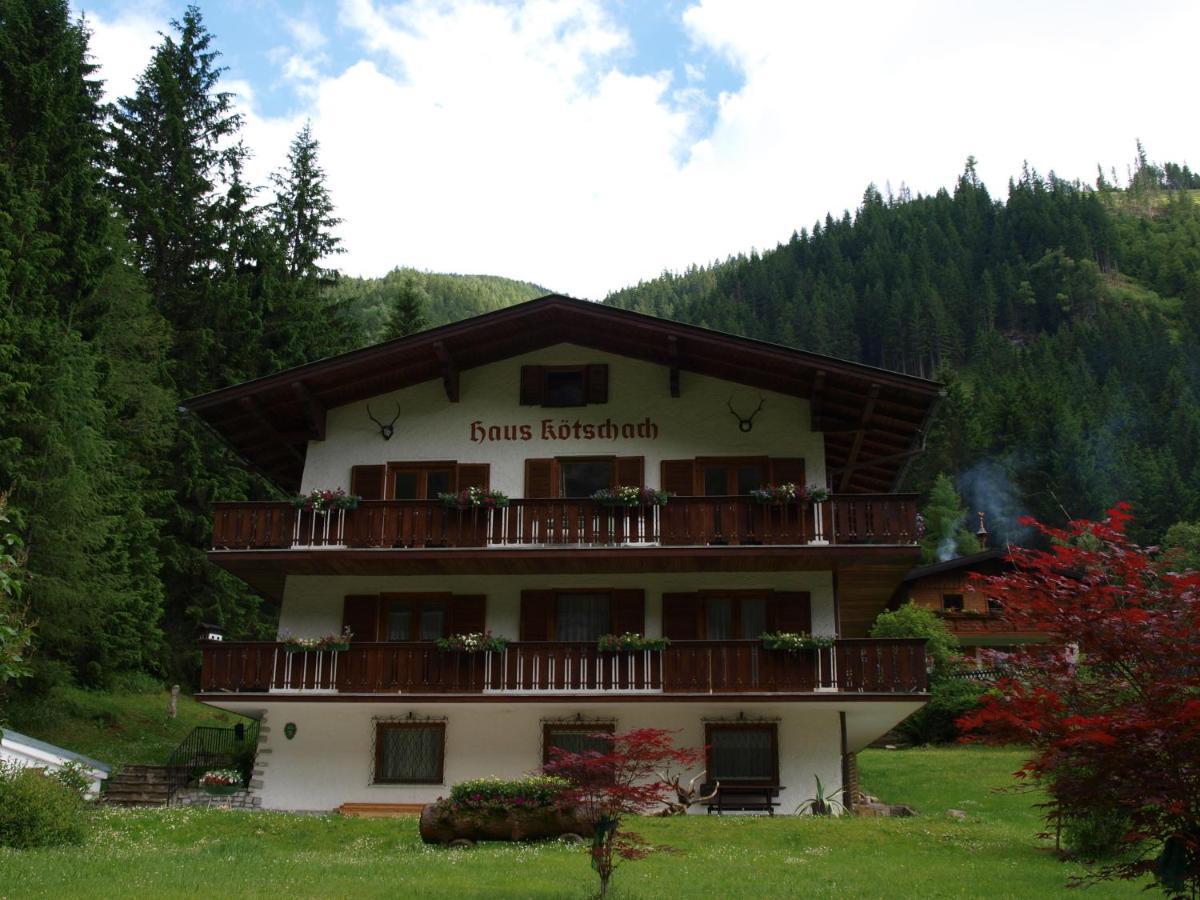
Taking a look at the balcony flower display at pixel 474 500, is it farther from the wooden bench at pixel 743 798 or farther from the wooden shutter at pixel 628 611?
the wooden bench at pixel 743 798

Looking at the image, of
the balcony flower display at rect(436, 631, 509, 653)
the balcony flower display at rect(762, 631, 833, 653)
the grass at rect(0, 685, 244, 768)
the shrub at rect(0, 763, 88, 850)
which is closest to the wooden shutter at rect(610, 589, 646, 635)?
the balcony flower display at rect(436, 631, 509, 653)

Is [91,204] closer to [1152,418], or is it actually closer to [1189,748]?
[1189,748]

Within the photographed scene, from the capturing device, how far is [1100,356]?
11725 centimetres

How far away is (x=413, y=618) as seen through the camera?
79.7 ft

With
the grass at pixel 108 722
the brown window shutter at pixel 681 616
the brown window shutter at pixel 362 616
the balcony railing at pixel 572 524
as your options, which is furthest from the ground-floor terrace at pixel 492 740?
the grass at pixel 108 722

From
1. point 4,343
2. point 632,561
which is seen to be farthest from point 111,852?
point 4,343

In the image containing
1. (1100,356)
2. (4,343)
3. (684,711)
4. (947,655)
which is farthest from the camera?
(1100,356)

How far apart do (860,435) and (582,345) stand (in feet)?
19.5

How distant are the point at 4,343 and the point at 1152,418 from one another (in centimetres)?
8924

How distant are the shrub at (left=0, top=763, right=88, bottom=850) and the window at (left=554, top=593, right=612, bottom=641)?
953 cm

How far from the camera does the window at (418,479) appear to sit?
25.0 meters

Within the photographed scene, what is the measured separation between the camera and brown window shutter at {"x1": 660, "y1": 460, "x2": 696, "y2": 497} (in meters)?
24.3

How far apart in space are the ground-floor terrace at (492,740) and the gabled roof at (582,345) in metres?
5.65

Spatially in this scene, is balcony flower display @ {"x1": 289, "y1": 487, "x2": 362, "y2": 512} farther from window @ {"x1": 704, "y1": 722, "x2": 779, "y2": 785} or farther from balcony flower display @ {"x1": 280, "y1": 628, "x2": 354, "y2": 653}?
window @ {"x1": 704, "y1": 722, "x2": 779, "y2": 785}
